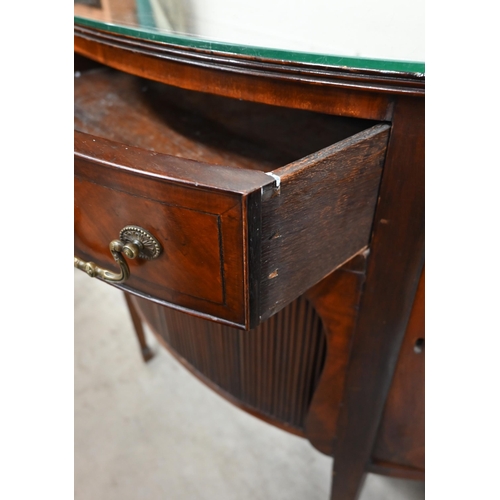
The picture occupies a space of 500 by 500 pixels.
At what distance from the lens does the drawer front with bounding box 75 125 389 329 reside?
0.25m

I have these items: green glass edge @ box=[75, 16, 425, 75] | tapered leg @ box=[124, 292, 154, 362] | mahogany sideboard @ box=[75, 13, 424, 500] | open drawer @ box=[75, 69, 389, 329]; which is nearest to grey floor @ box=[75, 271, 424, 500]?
tapered leg @ box=[124, 292, 154, 362]

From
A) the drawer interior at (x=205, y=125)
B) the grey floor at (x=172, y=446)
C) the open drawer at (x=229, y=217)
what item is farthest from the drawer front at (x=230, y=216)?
the grey floor at (x=172, y=446)

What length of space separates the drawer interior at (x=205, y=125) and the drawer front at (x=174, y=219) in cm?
13


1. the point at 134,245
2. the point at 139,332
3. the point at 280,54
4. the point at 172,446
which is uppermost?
the point at 280,54

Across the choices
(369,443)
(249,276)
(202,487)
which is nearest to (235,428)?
(202,487)

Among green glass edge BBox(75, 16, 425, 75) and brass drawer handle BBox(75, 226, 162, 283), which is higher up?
green glass edge BBox(75, 16, 425, 75)

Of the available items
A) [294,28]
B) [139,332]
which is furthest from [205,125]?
[139,332]

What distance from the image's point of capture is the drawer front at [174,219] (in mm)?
248

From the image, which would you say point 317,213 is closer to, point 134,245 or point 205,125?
point 134,245

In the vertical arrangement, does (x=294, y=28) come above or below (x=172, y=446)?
above

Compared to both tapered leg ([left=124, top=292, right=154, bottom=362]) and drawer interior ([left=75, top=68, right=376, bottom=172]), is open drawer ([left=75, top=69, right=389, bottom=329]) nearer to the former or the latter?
drawer interior ([left=75, top=68, right=376, bottom=172])

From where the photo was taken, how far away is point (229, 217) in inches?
9.7

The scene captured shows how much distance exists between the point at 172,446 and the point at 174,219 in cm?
60
